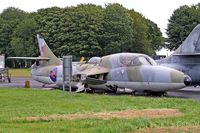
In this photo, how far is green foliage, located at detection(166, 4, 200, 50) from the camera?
97.1 metres

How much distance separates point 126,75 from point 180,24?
247ft

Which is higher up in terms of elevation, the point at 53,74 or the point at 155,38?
the point at 155,38

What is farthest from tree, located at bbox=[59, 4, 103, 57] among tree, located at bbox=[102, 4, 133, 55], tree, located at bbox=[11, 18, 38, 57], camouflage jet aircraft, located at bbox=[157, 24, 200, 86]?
camouflage jet aircraft, located at bbox=[157, 24, 200, 86]

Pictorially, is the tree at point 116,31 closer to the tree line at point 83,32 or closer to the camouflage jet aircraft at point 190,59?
the tree line at point 83,32

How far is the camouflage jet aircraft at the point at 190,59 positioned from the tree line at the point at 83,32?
2356 inches

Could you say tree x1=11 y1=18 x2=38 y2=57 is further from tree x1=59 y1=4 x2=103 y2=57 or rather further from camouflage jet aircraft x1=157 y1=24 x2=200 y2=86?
camouflage jet aircraft x1=157 y1=24 x2=200 y2=86

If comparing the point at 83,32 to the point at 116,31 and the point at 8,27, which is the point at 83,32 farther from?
the point at 8,27

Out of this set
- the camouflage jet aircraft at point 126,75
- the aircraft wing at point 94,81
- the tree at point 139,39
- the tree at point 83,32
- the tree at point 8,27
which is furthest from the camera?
the tree at point 8,27

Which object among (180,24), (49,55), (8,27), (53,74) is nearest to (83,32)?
(180,24)

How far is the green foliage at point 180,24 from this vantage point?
97113 millimetres

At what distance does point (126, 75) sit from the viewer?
83.4 ft

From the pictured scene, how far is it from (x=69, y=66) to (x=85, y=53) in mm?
66888

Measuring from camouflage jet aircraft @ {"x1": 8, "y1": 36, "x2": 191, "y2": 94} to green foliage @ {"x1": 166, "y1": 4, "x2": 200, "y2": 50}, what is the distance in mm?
68543

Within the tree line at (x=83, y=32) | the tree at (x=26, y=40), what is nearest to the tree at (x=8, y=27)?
the tree line at (x=83, y=32)
